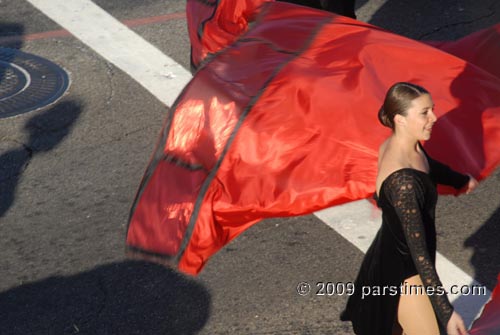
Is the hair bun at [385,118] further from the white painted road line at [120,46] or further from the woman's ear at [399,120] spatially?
the white painted road line at [120,46]

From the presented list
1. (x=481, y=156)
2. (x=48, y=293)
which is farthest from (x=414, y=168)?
(x=48, y=293)

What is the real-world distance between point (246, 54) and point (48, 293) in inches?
86.2

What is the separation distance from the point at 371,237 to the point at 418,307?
216cm

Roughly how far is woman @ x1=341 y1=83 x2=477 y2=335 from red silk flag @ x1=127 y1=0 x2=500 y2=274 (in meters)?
1.02

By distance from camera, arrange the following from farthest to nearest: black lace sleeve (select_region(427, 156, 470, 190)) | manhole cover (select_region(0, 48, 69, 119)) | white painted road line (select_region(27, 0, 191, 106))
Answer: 1. white painted road line (select_region(27, 0, 191, 106))
2. manhole cover (select_region(0, 48, 69, 119))
3. black lace sleeve (select_region(427, 156, 470, 190))

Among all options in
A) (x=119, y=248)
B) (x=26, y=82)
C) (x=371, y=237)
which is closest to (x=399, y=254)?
(x=371, y=237)

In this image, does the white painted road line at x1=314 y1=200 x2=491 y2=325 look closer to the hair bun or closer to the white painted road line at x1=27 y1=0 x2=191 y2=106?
the hair bun

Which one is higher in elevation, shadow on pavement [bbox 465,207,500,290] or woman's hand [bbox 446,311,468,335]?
woman's hand [bbox 446,311,468,335]

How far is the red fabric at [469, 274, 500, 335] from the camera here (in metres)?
5.85

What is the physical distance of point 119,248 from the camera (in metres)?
8.27

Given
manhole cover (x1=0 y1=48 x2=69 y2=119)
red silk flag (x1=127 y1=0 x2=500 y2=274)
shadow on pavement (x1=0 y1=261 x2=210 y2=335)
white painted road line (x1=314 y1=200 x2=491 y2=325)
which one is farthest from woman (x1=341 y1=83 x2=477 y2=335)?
manhole cover (x1=0 y1=48 x2=69 y2=119)

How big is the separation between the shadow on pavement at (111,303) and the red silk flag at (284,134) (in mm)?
440

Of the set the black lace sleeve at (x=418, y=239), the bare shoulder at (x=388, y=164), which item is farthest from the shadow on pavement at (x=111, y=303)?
the black lace sleeve at (x=418, y=239)

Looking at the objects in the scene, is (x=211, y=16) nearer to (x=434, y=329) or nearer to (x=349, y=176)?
(x=349, y=176)
